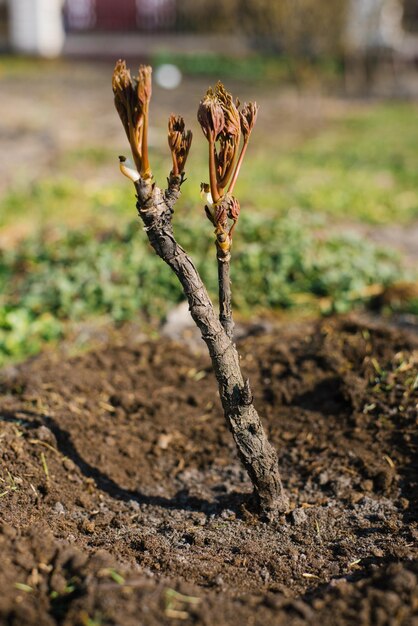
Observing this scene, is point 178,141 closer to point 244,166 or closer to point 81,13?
point 244,166

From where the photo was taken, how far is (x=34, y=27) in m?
21.8

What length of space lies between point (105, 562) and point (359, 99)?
14981mm

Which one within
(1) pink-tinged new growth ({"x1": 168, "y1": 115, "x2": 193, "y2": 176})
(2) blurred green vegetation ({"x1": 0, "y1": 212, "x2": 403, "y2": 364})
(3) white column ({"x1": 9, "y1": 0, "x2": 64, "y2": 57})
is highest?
(3) white column ({"x1": 9, "y1": 0, "x2": 64, "y2": 57})

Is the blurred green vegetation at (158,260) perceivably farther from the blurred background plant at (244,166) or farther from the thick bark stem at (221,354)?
the thick bark stem at (221,354)

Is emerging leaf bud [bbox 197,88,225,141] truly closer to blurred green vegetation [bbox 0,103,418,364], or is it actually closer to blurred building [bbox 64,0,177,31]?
blurred green vegetation [bbox 0,103,418,364]

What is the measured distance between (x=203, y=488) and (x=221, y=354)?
2.84 feet

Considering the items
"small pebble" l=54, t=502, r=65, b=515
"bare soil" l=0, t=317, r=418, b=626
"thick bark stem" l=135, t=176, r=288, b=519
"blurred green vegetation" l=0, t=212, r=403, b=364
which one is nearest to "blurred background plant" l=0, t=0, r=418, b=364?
"blurred green vegetation" l=0, t=212, r=403, b=364

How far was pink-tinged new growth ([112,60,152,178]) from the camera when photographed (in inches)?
89.1

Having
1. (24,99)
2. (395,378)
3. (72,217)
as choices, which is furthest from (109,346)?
(24,99)

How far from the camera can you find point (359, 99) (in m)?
15.9

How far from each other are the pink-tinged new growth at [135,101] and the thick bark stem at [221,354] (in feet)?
0.41

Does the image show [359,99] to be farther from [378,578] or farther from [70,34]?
[378,578]

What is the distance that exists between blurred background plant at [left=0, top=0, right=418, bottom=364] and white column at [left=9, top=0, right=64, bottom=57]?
5 cm

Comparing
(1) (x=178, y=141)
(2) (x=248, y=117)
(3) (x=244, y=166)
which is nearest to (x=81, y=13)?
(3) (x=244, y=166)
